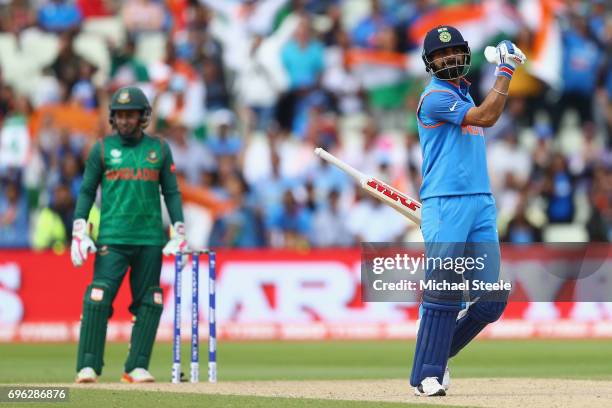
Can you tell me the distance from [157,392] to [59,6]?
1384 cm

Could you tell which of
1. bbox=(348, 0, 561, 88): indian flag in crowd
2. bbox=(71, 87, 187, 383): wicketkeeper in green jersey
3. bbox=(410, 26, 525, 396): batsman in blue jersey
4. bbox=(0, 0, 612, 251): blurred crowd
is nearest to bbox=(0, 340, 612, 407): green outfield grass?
bbox=(410, 26, 525, 396): batsman in blue jersey

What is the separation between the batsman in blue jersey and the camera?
339 inches

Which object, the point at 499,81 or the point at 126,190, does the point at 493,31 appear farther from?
the point at 499,81

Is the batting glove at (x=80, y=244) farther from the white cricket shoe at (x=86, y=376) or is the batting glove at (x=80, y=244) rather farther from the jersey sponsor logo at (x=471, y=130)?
the jersey sponsor logo at (x=471, y=130)

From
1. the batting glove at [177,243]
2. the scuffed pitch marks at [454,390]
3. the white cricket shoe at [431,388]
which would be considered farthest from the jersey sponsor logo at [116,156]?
the white cricket shoe at [431,388]

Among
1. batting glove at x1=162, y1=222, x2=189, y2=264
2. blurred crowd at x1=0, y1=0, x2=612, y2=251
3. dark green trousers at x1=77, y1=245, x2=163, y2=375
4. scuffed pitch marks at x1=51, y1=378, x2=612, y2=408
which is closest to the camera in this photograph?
scuffed pitch marks at x1=51, y1=378, x2=612, y2=408

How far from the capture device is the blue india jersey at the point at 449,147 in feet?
28.3

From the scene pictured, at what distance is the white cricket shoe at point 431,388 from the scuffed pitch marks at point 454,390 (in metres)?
0.06

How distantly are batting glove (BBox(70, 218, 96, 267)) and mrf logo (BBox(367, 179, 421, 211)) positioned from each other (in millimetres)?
2665

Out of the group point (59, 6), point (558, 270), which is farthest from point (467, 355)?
point (59, 6)

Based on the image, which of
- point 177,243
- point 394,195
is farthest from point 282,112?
point 394,195

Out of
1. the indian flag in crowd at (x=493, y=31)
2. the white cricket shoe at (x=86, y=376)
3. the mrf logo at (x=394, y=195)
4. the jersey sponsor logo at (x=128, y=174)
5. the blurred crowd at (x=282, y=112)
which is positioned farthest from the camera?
→ the indian flag in crowd at (x=493, y=31)

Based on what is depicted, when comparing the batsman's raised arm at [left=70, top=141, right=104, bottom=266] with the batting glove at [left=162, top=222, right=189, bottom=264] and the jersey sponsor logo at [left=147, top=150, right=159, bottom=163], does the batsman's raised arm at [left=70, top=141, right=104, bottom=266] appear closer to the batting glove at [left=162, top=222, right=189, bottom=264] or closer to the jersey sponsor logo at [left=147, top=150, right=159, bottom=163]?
the jersey sponsor logo at [left=147, top=150, right=159, bottom=163]

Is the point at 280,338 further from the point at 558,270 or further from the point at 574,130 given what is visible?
the point at 574,130
